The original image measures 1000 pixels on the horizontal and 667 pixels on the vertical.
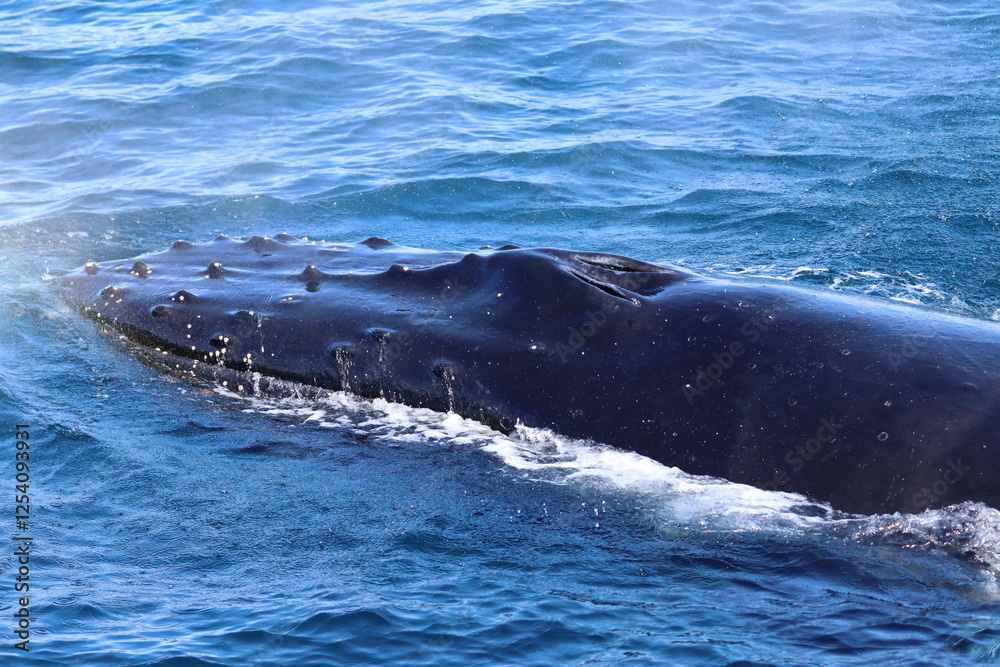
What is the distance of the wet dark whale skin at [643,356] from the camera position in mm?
5723

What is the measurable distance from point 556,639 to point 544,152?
38.4 ft

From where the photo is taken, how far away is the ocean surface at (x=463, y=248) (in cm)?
545

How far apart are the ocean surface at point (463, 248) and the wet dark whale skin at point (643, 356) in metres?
0.19

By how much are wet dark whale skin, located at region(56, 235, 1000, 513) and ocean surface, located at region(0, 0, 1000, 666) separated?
0.19 m

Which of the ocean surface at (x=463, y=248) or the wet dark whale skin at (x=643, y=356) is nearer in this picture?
the ocean surface at (x=463, y=248)

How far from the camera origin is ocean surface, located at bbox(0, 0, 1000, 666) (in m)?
5.45

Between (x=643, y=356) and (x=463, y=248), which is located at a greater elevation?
(x=643, y=356)

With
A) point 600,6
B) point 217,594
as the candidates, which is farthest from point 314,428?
point 600,6

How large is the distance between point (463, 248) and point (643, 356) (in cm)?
670

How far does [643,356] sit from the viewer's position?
21.0 ft

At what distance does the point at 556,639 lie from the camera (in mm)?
5309

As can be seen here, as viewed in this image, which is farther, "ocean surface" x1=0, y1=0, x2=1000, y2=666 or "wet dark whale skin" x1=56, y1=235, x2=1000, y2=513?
"wet dark whale skin" x1=56, y1=235, x2=1000, y2=513

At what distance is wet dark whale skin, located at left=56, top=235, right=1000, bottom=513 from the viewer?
572cm

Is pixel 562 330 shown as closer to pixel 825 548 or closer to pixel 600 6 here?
pixel 825 548
